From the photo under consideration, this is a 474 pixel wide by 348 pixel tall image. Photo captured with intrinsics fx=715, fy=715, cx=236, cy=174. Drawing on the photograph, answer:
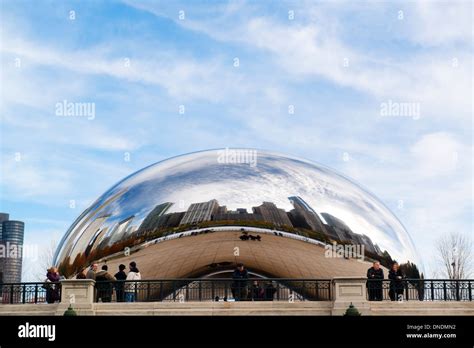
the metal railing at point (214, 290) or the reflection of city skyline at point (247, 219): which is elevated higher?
the reflection of city skyline at point (247, 219)

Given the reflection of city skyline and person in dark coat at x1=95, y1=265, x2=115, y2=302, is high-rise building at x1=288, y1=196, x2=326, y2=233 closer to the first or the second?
the reflection of city skyline

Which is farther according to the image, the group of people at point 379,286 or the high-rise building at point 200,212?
the high-rise building at point 200,212

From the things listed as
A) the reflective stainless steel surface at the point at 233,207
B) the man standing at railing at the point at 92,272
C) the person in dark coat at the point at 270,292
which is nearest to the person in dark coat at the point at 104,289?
the man standing at railing at the point at 92,272

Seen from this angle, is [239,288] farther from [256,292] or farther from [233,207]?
[233,207]

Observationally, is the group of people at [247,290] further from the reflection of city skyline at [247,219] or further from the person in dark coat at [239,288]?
the reflection of city skyline at [247,219]

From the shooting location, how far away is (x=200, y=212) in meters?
27.3

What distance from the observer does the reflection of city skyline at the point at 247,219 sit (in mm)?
27172

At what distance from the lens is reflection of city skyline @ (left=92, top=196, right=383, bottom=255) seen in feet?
89.1

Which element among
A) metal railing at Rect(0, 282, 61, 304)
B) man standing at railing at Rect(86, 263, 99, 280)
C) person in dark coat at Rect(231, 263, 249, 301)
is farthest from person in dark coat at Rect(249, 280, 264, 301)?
metal railing at Rect(0, 282, 61, 304)

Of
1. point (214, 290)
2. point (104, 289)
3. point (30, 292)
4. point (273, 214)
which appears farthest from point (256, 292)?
point (30, 292)

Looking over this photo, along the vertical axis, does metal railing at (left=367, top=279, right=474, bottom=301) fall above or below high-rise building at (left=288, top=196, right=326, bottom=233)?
below
